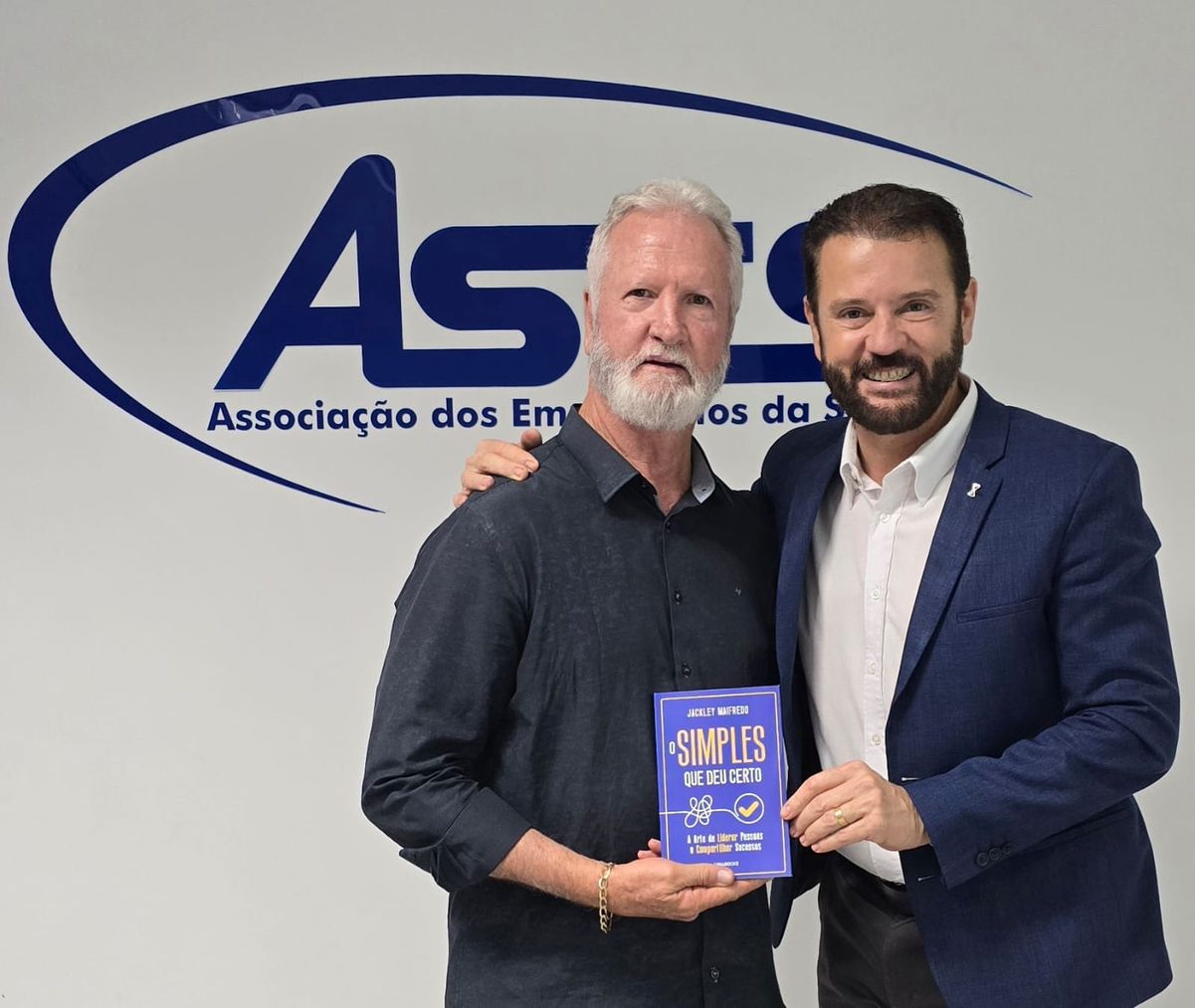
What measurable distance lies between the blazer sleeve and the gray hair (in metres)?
0.73

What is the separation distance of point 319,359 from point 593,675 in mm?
1781

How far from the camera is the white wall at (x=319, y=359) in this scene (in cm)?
336

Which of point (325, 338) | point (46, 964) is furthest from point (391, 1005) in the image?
point (325, 338)

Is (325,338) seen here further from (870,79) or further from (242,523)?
(870,79)

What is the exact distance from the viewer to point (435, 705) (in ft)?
6.44

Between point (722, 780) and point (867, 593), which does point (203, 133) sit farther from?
point (722, 780)

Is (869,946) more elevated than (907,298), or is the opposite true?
(907,298)

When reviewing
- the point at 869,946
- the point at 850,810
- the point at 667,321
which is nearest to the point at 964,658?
the point at 850,810

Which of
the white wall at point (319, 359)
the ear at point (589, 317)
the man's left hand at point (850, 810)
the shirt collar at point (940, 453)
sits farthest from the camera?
the white wall at point (319, 359)

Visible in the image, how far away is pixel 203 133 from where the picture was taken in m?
3.42

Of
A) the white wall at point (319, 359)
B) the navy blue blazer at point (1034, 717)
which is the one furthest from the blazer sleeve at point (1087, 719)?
the white wall at point (319, 359)

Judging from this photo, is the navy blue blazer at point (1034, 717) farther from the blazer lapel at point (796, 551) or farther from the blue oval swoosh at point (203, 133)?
the blue oval swoosh at point (203, 133)

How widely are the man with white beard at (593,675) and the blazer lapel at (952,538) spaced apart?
32cm

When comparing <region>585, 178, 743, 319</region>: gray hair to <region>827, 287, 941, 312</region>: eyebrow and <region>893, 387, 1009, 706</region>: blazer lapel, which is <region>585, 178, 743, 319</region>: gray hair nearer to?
<region>827, 287, 941, 312</region>: eyebrow
